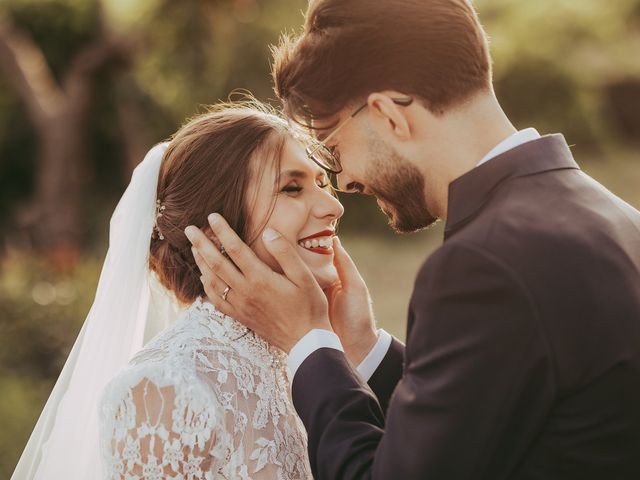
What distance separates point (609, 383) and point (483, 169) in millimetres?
628

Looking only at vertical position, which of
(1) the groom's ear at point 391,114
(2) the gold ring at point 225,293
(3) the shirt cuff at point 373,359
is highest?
(1) the groom's ear at point 391,114

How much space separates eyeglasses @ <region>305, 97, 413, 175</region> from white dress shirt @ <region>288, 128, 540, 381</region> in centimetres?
29

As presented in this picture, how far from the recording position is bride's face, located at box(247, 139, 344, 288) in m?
2.92

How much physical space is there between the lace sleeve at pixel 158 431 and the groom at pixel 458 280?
35 cm

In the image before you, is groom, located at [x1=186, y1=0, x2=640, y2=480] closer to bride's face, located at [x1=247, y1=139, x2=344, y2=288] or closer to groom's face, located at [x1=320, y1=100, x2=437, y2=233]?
groom's face, located at [x1=320, y1=100, x2=437, y2=233]

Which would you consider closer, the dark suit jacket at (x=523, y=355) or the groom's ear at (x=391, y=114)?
the dark suit jacket at (x=523, y=355)

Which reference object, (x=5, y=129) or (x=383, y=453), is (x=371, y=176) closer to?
(x=383, y=453)

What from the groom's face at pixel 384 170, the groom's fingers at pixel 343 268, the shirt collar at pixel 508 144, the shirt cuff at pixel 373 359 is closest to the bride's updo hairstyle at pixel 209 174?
the groom's fingers at pixel 343 268

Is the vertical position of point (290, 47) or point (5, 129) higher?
point (5, 129)

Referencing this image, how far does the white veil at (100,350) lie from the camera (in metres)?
3.01

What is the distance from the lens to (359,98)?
7.86 feet

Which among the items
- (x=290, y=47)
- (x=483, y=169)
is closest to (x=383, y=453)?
A: (x=483, y=169)

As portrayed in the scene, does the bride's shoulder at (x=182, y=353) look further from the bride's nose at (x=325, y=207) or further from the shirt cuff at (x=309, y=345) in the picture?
the bride's nose at (x=325, y=207)

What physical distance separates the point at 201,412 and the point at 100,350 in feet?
2.31
